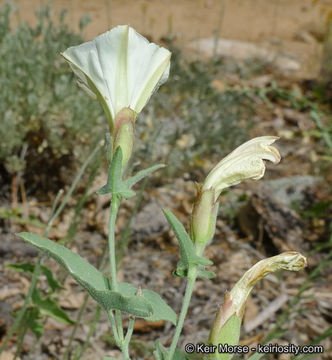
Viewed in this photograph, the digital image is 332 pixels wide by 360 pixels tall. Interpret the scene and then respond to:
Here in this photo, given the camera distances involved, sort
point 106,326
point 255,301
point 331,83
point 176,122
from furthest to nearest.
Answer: point 331,83 → point 176,122 → point 255,301 → point 106,326

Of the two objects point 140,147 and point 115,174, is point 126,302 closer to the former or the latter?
point 115,174

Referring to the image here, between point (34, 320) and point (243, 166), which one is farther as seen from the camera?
point (34, 320)

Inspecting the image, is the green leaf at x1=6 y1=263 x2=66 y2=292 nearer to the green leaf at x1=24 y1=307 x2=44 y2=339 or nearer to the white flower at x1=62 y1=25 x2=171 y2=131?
the green leaf at x1=24 y1=307 x2=44 y2=339

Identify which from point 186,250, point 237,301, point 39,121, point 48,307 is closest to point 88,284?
point 186,250

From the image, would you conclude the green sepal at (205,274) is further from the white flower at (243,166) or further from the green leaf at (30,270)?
the green leaf at (30,270)

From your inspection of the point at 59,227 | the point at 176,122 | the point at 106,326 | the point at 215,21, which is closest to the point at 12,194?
the point at 59,227

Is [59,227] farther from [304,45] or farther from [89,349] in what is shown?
[304,45]

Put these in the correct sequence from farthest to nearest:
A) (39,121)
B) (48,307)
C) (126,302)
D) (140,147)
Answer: (140,147) → (39,121) → (48,307) → (126,302)
